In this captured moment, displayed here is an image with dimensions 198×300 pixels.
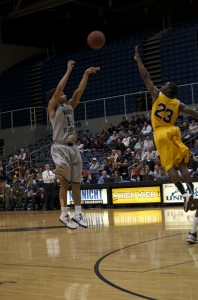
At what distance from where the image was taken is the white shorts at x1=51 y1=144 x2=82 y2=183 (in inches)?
359

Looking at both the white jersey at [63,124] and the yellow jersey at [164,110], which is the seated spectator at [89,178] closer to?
the white jersey at [63,124]

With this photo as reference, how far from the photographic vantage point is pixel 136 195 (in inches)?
781

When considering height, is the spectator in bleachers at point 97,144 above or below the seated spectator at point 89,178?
above

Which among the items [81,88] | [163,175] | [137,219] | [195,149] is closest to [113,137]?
[195,149]

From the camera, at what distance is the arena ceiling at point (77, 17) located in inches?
1253

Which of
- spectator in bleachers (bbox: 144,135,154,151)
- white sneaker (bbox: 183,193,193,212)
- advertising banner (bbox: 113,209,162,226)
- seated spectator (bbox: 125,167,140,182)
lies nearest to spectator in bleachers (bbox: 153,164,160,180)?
seated spectator (bbox: 125,167,140,182)

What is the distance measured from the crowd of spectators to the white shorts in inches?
400

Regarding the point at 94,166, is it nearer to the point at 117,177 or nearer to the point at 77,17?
the point at 117,177

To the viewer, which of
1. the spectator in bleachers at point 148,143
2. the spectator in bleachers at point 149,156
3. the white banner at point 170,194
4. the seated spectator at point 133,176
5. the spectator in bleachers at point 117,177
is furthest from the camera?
the spectator in bleachers at point 148,143

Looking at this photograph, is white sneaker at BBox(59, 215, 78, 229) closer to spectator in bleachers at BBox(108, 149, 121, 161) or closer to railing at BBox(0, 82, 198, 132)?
spectator in bleachers at BBox(108, 149, 121, 161)

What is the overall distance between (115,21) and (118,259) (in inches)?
1154

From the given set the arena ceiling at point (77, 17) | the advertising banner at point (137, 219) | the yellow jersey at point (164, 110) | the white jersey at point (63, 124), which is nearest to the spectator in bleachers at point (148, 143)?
the advertising banner at point (137, 219)

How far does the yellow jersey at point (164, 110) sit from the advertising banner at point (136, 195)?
11.3 m

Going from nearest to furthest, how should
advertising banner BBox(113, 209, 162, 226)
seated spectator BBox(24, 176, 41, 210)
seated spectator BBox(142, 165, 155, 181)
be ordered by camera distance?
advertising banner BBox(113, 209, 162, 226)
seated spectator BBox(142, 165, 155, 181)
seated spectator BBox(24, 176, 41, 210)
